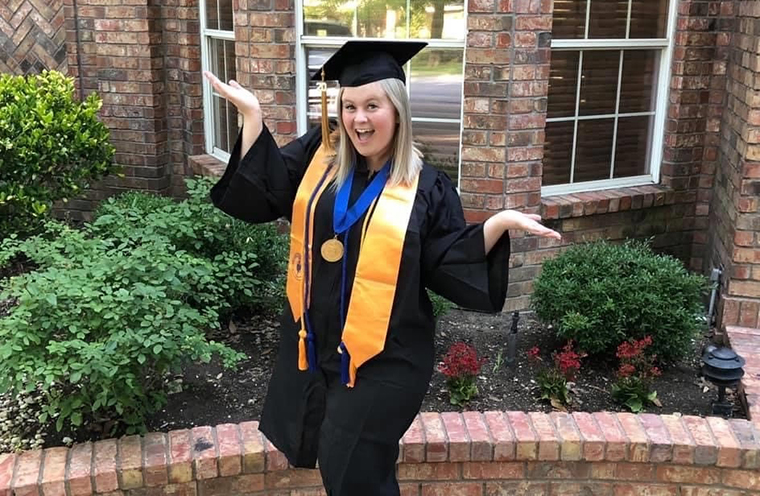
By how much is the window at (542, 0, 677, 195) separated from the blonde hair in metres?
2.75

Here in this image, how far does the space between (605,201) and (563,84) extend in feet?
2.69

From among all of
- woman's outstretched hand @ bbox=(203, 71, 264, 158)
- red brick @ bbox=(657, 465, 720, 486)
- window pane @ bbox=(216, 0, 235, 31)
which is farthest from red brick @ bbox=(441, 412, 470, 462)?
window pane @ bbox=(216, 0, 235, 31)

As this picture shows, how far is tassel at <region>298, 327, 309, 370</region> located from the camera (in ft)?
8.02

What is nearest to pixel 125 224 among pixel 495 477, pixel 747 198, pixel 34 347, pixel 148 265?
pixel 148 265

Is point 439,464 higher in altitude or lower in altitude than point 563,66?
lower

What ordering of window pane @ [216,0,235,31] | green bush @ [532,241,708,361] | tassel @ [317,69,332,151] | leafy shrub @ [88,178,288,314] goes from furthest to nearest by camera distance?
window pane @ [216,0,235,31] < leafy shrub @ [88,178,288,314] < green bush @ [532,241,708,361] < tassel @ [317,69,332,151]

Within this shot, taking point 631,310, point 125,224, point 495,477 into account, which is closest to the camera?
point 495,477

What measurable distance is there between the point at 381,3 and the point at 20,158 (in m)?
2.60

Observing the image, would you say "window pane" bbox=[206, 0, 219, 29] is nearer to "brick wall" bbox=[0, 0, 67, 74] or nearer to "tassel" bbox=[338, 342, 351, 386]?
"brick wall" bbox=[0, 0, 67, 74]

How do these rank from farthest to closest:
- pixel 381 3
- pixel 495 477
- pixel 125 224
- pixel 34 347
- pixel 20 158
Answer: pixel 20 158 < pixel 381 3 < pixel 125 224 < pixel 495 477 < pixel 34 347

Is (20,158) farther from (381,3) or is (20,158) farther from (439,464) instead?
(439,464)

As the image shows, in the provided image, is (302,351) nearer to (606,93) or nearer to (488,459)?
(488,459)

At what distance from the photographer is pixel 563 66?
4.85 metres

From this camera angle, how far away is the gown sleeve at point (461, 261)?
90.4 inches
